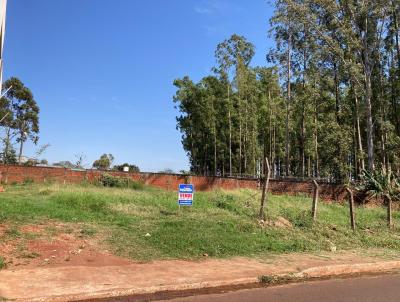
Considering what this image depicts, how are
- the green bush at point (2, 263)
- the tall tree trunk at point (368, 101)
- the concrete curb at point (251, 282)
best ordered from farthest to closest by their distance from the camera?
1. the tall tree trunk at point (368, 101)
2. the green bush at point (2, 263)
3. the concrete curb at point (251, 282)

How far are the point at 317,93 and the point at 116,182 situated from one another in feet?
62.3

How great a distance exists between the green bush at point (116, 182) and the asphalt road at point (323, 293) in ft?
54.6

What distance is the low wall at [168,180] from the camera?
27078mm

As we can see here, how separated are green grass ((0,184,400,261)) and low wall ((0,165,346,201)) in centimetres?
764

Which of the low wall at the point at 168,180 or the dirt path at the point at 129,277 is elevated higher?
the low wall at the point at 168,180

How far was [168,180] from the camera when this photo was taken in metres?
28.2

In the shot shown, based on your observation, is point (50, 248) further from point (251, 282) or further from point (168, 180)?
point (168, 180)

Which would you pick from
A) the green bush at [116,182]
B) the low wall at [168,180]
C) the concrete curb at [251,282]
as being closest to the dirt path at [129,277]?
the concrete curb at [251,282]

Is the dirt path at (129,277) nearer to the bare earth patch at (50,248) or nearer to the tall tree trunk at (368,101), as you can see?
the bare earth patch at (50,248)

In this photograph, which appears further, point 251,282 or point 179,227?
point 179,227

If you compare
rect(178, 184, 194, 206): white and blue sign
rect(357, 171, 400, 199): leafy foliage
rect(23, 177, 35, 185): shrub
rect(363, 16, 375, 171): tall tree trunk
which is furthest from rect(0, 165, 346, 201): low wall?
rect(178, 184, 194, 206): white and blue sign

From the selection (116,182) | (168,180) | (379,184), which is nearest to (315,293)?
(116,182)

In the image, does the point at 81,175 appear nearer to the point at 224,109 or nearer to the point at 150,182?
the point at 150,182

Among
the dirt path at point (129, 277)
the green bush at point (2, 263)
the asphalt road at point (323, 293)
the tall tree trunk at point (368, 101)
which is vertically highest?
the tall tree trunk at point (368, 101)
